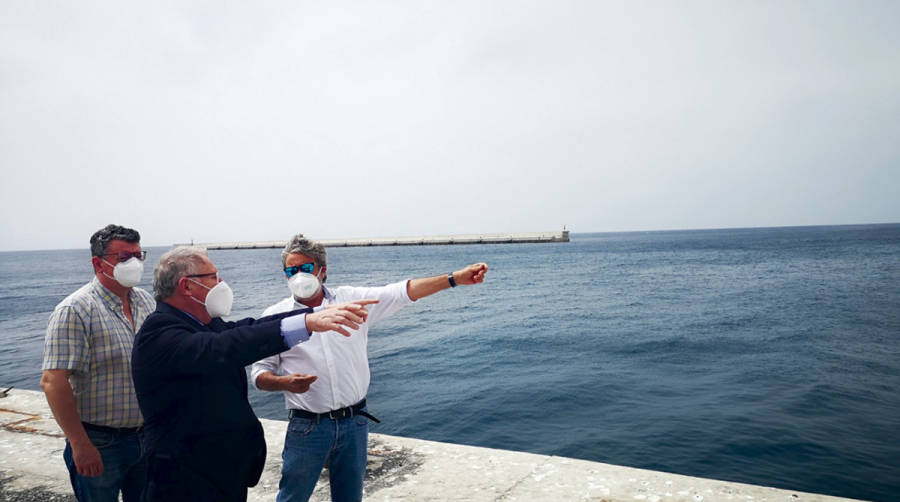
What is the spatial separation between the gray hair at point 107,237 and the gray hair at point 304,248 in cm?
106

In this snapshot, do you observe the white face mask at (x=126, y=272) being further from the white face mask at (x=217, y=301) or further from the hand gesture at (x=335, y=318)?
the hand gesture at (x=335, y=318)

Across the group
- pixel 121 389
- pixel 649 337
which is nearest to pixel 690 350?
pixel 649 337

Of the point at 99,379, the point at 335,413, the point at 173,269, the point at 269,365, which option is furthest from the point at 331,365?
the point at 99,379

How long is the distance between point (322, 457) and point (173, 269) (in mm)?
1371

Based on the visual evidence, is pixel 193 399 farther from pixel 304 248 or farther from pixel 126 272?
pixel 126 272

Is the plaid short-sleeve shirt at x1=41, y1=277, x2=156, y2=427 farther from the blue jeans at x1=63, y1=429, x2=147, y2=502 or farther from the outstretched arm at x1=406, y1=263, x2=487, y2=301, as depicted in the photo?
the outstretched arm at x1=406, y1=263, x2=487, y2=301

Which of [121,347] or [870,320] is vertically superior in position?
[121,347]

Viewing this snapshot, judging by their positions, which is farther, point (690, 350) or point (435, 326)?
point (435, 326)

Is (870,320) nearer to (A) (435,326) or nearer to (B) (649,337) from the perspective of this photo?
(B) (649,337)

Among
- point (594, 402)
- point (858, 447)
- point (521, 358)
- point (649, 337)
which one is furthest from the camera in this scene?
point (649, 337)

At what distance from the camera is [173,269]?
2.21 meters

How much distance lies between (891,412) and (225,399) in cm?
1455

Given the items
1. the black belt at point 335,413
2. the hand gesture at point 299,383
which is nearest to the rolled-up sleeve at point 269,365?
the black belt at point 335,413

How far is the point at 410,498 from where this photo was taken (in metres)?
3.91
